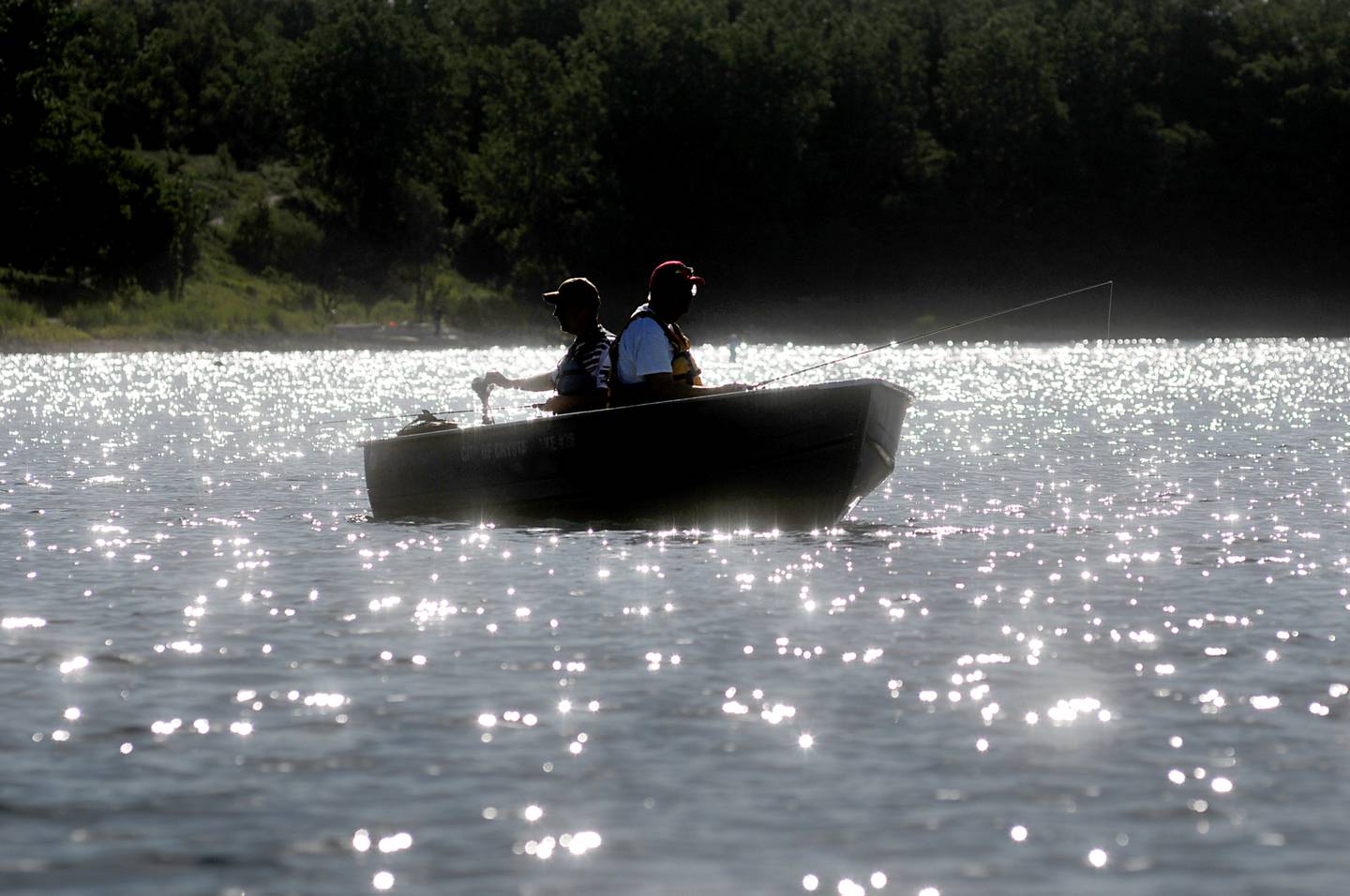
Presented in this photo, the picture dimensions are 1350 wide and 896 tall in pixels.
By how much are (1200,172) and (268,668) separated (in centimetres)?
10016

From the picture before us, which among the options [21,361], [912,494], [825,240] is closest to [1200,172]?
[825,240]

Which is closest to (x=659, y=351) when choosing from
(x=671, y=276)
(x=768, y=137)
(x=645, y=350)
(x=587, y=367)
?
(x=645, y=350)

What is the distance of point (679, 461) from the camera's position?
647 inches

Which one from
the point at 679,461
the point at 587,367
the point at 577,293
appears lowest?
the point at 679,461

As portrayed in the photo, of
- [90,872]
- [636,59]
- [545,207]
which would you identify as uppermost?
[636,59]

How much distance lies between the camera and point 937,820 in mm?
7172

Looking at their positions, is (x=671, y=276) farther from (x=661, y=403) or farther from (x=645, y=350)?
(x=661, y=403)

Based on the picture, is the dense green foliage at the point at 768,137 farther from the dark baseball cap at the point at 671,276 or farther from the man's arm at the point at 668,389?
→ the dark baseball cap at the point at 671,276

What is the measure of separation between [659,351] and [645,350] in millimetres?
110

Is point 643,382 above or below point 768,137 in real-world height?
below

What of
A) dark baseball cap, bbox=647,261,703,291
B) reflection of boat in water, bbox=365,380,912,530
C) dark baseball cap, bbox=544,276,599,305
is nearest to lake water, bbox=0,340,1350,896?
reflection of boat in water, bbox=365,380,912,530

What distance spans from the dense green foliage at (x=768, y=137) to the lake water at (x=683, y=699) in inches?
2767

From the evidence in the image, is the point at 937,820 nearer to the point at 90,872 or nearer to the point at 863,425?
the point at 90,872

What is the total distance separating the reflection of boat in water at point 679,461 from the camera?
16172 mm
